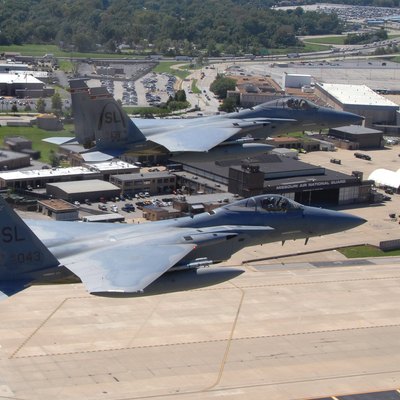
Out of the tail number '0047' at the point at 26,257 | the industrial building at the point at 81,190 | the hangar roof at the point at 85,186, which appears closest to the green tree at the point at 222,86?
the hangar roof at the point at 85,186

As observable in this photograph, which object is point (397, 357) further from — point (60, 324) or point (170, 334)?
point (60, 324)

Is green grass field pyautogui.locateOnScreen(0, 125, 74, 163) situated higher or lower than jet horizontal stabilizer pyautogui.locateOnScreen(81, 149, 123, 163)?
lower

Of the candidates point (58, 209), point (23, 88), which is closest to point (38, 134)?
point (58, 209)

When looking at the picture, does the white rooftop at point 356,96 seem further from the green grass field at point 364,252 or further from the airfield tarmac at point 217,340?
the airfield tarmac at point 217,340

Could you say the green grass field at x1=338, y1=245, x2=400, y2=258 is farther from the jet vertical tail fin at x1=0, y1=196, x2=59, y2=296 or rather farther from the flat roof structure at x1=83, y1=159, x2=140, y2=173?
the jet vertical tail fin at x1=0, y1=196, x2=59, y2=296

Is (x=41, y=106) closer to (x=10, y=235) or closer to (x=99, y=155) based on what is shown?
(x=99, y=155)

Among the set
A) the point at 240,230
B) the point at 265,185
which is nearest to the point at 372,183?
the point at 265,185

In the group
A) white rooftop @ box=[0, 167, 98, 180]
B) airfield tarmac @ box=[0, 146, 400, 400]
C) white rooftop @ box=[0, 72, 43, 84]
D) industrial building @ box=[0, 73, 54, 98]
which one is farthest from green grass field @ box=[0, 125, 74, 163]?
white rooftop @ box=[0, 72, 43, 84]
